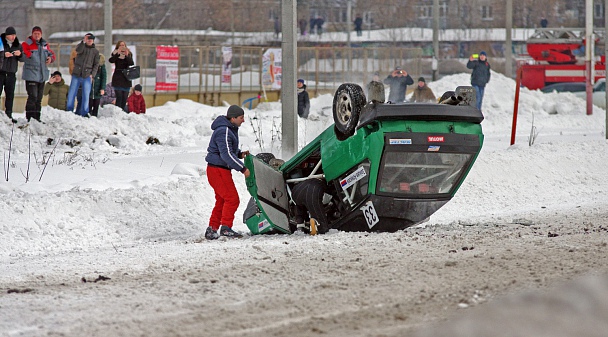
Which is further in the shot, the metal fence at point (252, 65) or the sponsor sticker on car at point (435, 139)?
the metal fence at point (252, 65)

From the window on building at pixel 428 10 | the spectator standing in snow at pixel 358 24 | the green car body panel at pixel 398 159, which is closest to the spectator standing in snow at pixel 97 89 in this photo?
the green car body panel at pixel 398 159

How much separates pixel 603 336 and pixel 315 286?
4.05m

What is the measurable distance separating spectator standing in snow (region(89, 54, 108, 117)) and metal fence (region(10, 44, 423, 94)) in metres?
12.6

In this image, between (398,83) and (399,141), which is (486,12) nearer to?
(398,83)

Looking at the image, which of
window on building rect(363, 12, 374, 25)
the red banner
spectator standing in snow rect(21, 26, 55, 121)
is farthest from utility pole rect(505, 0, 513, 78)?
spectator standing in snow rect(21, 26, 55, 121)

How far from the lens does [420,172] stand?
945 cm

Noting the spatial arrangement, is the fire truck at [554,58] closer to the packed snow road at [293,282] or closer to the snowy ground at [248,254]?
the snowy ground at [248,254]

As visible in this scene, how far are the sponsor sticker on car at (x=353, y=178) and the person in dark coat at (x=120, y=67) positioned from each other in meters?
12.7

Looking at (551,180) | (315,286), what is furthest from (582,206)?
(315,286)

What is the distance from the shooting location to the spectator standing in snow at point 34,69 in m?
18.1

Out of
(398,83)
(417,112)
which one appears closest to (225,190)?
(417,112)

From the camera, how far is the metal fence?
3472 cm

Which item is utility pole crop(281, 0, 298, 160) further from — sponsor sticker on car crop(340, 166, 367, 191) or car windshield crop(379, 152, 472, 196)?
car windshield crop(379, 152, 472, 196)

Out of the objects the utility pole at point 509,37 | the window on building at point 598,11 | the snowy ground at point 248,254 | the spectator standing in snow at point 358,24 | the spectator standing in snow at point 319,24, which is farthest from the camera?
the window on building at point 598,11
